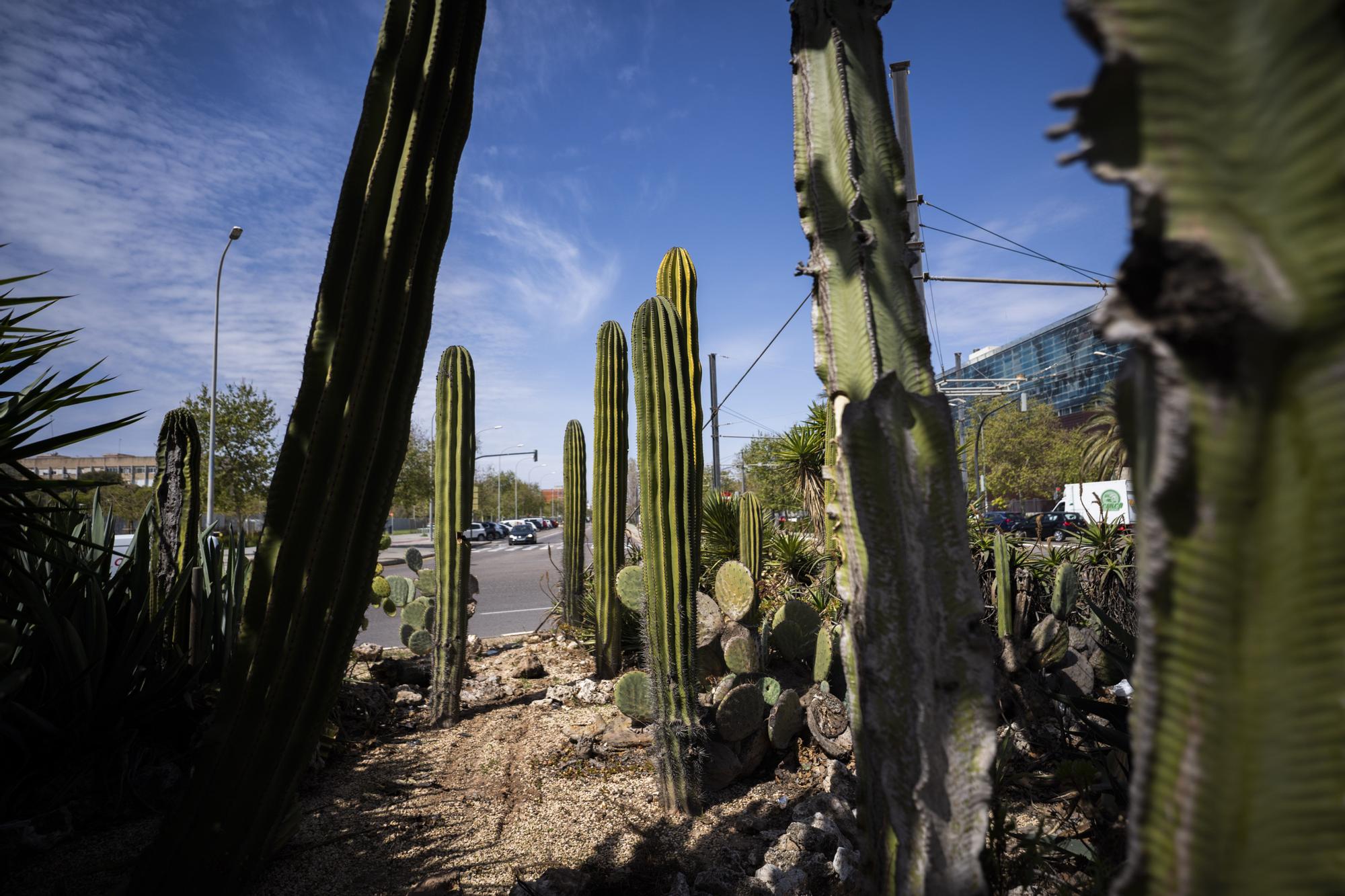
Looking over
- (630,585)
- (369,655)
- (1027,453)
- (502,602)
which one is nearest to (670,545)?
(630,585)

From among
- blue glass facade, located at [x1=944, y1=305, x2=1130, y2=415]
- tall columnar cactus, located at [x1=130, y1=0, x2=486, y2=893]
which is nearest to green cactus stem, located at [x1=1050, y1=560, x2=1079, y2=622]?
tall columnar cactus, located at [x1=130, y1=0, x2=486, y2=893]

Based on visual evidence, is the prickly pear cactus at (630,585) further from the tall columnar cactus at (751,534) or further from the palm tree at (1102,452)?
the palm tree at (1102,452)

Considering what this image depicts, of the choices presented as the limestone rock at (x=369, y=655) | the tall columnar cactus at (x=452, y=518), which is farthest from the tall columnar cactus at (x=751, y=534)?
the limestone rock at (x=369, y=655)

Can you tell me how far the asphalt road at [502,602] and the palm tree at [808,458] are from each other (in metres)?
3.37

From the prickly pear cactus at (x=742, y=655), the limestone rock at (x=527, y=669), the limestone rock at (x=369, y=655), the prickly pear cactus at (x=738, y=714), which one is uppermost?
the prickly pear cactus at (x=742, y=655)

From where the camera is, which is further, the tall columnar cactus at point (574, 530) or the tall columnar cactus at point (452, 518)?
the tall columnar cactus at point (574, 530)

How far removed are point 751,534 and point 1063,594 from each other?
140 inches

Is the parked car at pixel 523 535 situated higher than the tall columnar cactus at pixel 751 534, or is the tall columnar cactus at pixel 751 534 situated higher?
the tall columnar cactus at pixel 751 534

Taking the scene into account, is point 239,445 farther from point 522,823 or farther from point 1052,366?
point 1052,366

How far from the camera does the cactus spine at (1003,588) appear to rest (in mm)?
5312

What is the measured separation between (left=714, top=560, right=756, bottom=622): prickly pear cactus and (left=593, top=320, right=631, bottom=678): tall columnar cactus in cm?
144

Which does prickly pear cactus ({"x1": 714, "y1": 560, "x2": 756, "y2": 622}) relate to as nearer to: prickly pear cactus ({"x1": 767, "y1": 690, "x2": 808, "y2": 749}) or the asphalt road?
prickly pear cactus ({"x1": 767, "y1": 690, "x2": 808, "y2": 749})

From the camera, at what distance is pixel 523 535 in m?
39.8

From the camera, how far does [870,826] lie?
5.62 feet
